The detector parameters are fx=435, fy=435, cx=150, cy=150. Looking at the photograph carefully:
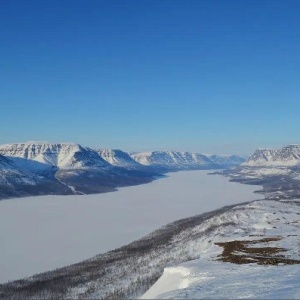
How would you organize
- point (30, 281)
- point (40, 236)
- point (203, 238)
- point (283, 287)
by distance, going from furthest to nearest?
point (40, 236)
point (203, 238)
point (30, 281)
point (283, 287)

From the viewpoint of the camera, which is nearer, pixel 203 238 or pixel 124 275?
pixel 124 275

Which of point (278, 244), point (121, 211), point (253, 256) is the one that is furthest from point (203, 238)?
point (121, 211)

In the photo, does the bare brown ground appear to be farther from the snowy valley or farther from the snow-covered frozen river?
the snow-covered frozen river

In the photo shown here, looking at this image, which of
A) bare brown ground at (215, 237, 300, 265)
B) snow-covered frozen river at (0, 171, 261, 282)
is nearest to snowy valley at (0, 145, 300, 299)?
bare brown ground at (215, 237, 300, 265)

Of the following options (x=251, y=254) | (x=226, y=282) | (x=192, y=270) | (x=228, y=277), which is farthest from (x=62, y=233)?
(x=226, y=282)

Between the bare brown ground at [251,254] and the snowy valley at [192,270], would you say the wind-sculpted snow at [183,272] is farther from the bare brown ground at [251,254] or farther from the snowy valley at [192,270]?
the bare brown ground at [251,254]

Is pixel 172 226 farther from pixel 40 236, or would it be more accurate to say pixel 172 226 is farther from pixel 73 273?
pixel 73 273
